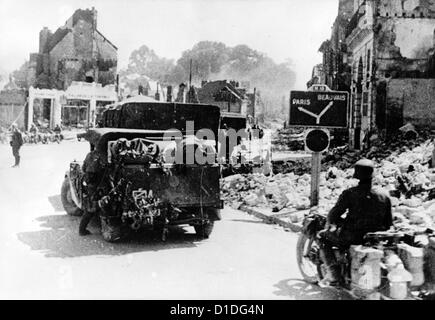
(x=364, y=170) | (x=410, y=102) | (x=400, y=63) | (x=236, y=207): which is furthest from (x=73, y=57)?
(x=364, y=170)

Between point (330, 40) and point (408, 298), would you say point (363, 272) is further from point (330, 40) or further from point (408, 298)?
point (330, 40)

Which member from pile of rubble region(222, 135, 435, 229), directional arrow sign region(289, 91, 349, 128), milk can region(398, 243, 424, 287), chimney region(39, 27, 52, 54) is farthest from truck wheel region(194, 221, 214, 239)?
chimney region(39, 27, 52, 54)

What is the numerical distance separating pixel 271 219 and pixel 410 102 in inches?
495

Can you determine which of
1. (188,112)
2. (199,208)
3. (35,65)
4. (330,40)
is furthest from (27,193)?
(35,65)

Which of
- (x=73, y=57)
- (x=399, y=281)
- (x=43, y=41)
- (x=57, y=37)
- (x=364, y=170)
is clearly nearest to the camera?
(x=399, y=281)

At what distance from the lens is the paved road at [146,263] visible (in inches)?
213

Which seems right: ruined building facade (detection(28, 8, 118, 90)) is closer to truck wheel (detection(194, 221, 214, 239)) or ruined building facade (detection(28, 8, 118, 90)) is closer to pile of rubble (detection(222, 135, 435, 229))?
pile of rubble (detection(222, 135, 435, 229))

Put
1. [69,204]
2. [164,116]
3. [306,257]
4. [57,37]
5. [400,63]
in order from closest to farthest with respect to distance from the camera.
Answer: [306,257], [164,116], [69,204], [400,63], [57,37]

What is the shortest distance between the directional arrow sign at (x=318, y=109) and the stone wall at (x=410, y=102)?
1179cm

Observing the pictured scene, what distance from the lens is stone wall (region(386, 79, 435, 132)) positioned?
65.6 feet

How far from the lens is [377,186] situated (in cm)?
1144

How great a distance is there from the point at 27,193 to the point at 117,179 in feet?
20.3

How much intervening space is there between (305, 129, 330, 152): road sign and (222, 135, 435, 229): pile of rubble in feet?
4.14

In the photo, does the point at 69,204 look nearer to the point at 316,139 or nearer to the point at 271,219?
the point at 271,219
